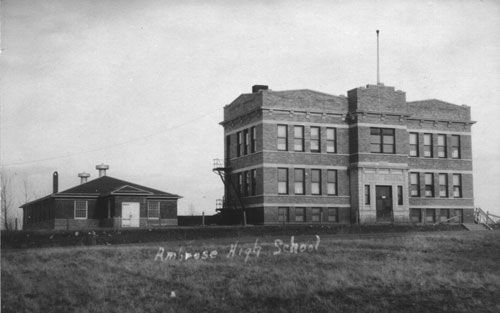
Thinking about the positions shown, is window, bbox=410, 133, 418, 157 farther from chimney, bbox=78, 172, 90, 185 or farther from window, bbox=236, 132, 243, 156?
chimney, bbox=78, 172, 90, 185

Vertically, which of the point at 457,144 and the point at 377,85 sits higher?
the point at 377,85

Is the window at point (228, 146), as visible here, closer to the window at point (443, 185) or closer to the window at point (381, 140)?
the window at point (381, 140)

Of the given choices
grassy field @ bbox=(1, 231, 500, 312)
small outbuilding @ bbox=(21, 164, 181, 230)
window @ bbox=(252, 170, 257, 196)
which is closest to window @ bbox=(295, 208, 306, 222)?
window @ bbox=(252, 170, 257, 196)

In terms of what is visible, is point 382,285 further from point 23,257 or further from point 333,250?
point 23,257

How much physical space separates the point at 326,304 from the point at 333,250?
8.71 meters

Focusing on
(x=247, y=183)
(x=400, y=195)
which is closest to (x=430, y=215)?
(x=400, y=195)

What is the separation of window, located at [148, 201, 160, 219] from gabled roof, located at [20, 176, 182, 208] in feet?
2.34

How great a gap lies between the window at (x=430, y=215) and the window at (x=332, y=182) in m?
8.20

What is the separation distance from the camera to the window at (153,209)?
49281 mm

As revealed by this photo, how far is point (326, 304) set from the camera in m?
19.2

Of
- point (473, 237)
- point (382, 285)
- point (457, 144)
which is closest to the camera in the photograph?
point (382, 285)

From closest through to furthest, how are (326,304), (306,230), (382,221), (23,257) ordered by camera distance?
(326,304), (23,257), (306,230), (382,221)

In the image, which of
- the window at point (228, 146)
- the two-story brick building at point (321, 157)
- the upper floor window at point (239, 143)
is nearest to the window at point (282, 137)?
the two-story brick building at point (321, 157)

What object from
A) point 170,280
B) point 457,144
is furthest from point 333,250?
point 457,144
